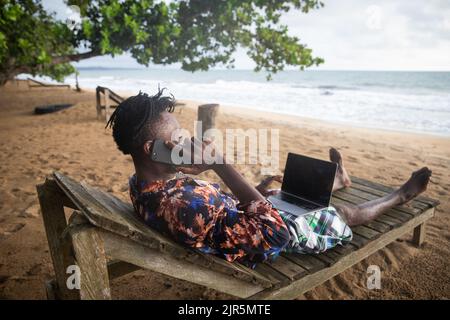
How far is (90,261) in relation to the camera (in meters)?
1.38

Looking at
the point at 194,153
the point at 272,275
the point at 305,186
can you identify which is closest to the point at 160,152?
the point at 194,153

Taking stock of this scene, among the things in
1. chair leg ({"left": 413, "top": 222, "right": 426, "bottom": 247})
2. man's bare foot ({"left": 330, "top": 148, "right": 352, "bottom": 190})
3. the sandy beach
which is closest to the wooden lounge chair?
the sandy beach

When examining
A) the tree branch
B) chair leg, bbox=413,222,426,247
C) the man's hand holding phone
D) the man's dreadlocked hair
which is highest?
the tree branch

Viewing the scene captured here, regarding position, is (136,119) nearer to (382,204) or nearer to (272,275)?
(272,275)

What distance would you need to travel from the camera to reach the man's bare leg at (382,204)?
105 inches

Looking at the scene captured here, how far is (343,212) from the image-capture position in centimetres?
266

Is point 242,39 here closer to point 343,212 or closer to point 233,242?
point 343,212

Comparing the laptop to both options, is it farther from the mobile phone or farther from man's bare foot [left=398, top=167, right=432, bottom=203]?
the mobile phone

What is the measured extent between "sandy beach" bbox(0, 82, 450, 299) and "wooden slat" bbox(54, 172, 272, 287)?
1036 mm

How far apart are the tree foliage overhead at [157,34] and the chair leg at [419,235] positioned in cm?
457

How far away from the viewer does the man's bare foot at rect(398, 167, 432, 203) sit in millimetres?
2963

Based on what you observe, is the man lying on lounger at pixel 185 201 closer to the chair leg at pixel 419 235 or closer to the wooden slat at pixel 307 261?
the wooden slat at pixel 307 261
